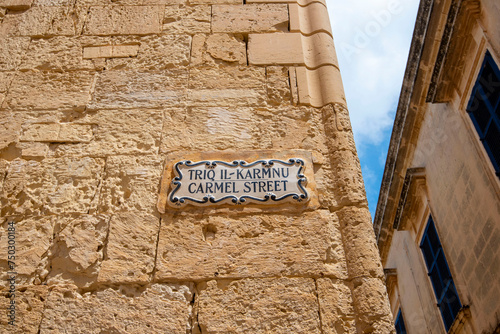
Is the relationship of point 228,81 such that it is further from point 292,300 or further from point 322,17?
point 292,300

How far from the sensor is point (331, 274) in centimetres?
207

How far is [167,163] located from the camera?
8.15 feet

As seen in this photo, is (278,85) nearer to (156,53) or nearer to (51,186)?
(156,53)

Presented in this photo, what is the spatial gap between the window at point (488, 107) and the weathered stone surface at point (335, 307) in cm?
401

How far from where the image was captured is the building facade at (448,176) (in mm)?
5336

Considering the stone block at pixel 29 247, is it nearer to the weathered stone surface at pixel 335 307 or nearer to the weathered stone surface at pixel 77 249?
the weathered stone surface at pixel 77 249

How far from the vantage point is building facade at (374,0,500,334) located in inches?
210

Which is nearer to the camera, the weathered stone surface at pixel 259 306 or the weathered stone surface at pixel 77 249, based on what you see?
the weathered stone surface at pixel 259 306

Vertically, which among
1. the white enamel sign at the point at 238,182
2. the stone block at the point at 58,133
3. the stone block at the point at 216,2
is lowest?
the white enamel sign at the point at 238,182

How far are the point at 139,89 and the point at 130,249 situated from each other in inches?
44.5

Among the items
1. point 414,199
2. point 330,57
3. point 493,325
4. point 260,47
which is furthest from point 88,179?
point 414,199

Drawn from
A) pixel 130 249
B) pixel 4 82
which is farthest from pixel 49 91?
pixel 130 249

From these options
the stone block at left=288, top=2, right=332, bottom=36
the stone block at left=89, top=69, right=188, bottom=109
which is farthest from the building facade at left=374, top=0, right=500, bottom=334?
the stone block at left=89, top=69, right=188, bottom=109

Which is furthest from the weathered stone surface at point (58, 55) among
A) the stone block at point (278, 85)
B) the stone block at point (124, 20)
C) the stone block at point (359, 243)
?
the stone block at point (359, 243)
